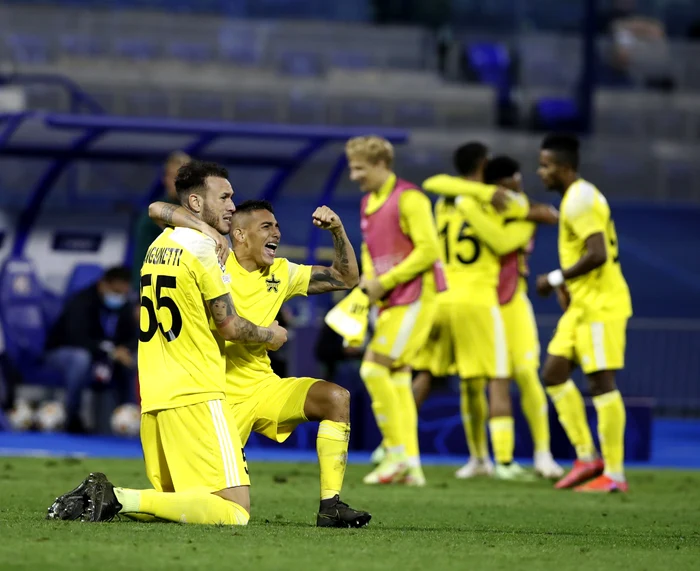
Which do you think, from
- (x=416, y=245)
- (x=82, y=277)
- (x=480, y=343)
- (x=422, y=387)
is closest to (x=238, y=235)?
(x=416, y=245)

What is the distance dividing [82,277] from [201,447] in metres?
9.11

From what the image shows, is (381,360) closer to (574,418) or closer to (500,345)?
(500,345)

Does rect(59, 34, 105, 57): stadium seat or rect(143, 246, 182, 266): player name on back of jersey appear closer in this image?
rect(143, 246, 182, 266): player name on back of jersey

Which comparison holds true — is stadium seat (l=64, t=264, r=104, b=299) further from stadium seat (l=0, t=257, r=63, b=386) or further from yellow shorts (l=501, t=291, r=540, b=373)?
yellow shorts (l=501, t=291, r=540, b=373)

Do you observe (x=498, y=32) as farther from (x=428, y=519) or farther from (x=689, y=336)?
(x=428, y=519)

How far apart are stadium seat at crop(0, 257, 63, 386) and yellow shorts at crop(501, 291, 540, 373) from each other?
5.37 m

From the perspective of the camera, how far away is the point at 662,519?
789 centimetres

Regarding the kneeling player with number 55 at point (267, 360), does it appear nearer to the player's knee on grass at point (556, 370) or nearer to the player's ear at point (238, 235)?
the player's ear at point (238, 235)

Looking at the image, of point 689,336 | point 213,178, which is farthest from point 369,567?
point 689,336

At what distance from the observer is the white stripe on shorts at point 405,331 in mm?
9759

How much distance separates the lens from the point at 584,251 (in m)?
9.77

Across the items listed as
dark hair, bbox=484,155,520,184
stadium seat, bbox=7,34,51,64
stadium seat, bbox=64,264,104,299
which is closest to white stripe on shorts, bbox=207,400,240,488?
dark hair, bbox=484,155,520,184

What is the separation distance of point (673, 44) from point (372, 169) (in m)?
22.5

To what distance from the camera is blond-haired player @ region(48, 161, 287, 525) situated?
6203 millimetres
